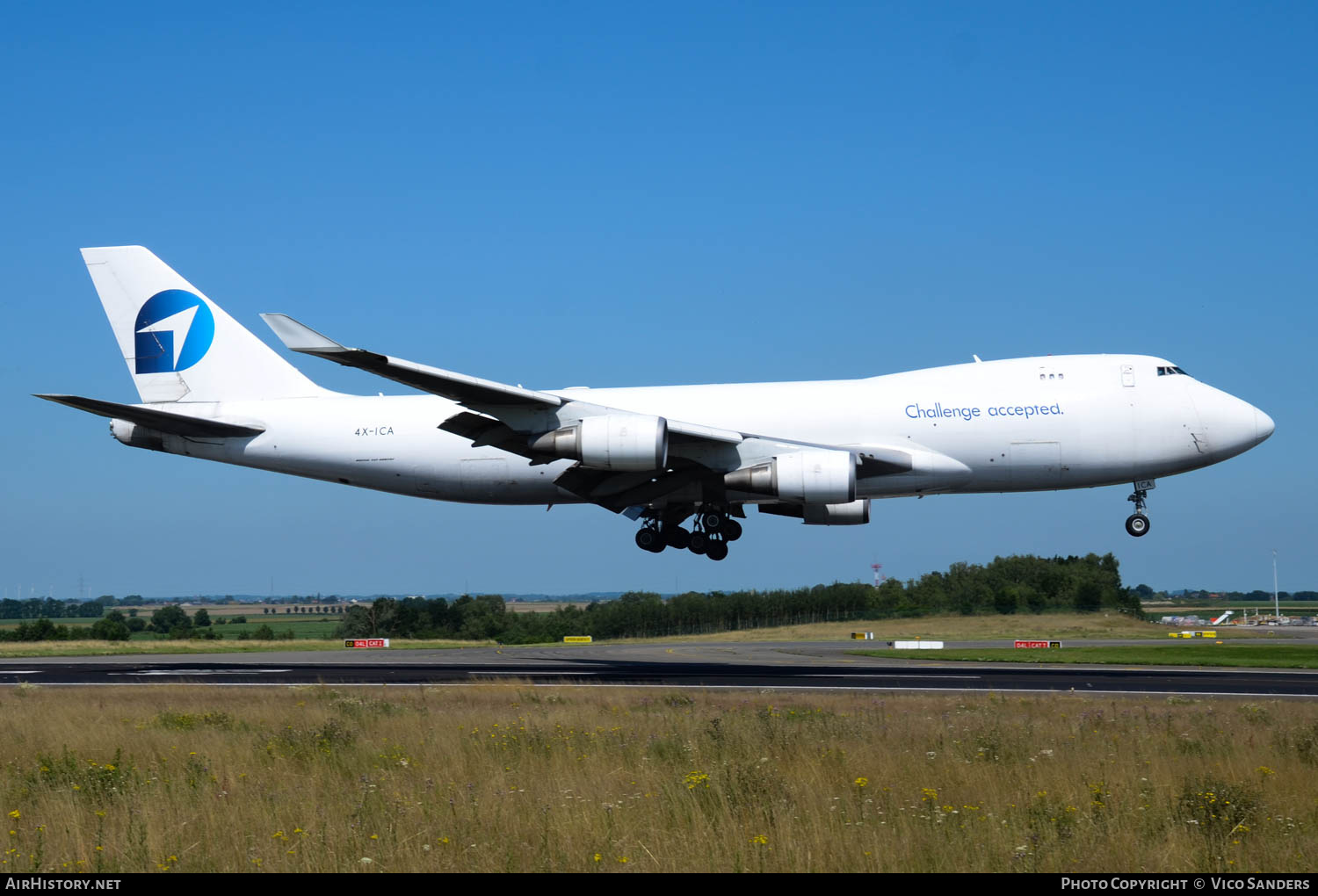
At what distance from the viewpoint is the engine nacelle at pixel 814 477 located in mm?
26422

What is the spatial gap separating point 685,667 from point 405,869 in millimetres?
21926

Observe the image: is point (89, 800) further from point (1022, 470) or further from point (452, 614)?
point (452, 614)

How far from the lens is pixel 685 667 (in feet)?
100

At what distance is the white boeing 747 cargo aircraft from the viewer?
27.0 meters

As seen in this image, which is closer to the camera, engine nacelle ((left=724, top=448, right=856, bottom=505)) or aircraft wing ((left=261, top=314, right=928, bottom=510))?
aircraft wing ((left=261, top=314, right=928, bottom=510))

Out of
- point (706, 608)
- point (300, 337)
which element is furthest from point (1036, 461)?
point (706, 608)

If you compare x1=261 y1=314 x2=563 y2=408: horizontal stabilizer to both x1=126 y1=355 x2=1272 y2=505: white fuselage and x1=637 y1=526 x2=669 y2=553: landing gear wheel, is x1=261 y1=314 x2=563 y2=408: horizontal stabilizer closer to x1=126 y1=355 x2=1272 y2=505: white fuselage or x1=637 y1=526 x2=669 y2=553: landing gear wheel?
x1=126 y1=355 x2=1272 y2=505: white fuselage

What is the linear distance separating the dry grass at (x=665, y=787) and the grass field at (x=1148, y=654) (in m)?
13.3

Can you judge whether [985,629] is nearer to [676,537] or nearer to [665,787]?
[676,537]

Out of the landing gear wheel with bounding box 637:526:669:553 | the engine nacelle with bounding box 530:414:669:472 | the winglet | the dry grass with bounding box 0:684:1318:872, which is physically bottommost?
the dry grass with bounding box 0:684:1318:872

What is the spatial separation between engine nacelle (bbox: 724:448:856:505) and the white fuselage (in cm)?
144

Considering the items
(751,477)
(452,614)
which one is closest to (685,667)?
(751,477)


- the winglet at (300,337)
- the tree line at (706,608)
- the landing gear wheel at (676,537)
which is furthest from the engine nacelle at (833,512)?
the tree line at (706,608)

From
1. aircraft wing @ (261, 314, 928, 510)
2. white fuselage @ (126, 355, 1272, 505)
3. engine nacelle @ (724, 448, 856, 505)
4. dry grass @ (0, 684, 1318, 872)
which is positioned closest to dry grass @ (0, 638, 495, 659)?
white fuselage @ (126, 355, 1272, 505)
